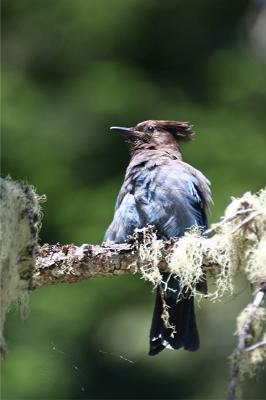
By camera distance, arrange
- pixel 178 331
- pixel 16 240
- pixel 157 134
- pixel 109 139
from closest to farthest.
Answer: pixel 16 240 → pixel 178 331 → pixel 157 134 → pixel 109 139

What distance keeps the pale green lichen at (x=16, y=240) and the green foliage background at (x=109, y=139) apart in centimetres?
416

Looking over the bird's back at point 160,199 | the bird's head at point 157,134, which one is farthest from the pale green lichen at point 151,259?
the bird's head at point 157,134

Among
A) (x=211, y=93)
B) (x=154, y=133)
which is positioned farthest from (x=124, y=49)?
(x=154, y=133)

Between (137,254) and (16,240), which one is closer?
(16,240)

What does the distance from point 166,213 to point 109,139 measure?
487 cm

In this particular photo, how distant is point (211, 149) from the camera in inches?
423

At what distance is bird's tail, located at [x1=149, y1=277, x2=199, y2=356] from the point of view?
621 centimetres

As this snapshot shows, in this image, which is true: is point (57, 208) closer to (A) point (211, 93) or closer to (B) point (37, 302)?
(B) point (37, 302)

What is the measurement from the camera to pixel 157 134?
7.27 meters

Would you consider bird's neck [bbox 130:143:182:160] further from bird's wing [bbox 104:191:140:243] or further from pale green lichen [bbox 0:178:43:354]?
pale green lichen [bbox 0:178:43:354]

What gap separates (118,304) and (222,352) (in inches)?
41.7

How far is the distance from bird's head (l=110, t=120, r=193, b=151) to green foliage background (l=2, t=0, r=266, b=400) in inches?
92.1

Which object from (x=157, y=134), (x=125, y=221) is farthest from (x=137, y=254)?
(x=157, y=134)

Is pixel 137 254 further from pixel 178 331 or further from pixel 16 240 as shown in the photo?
pixel 178 331
